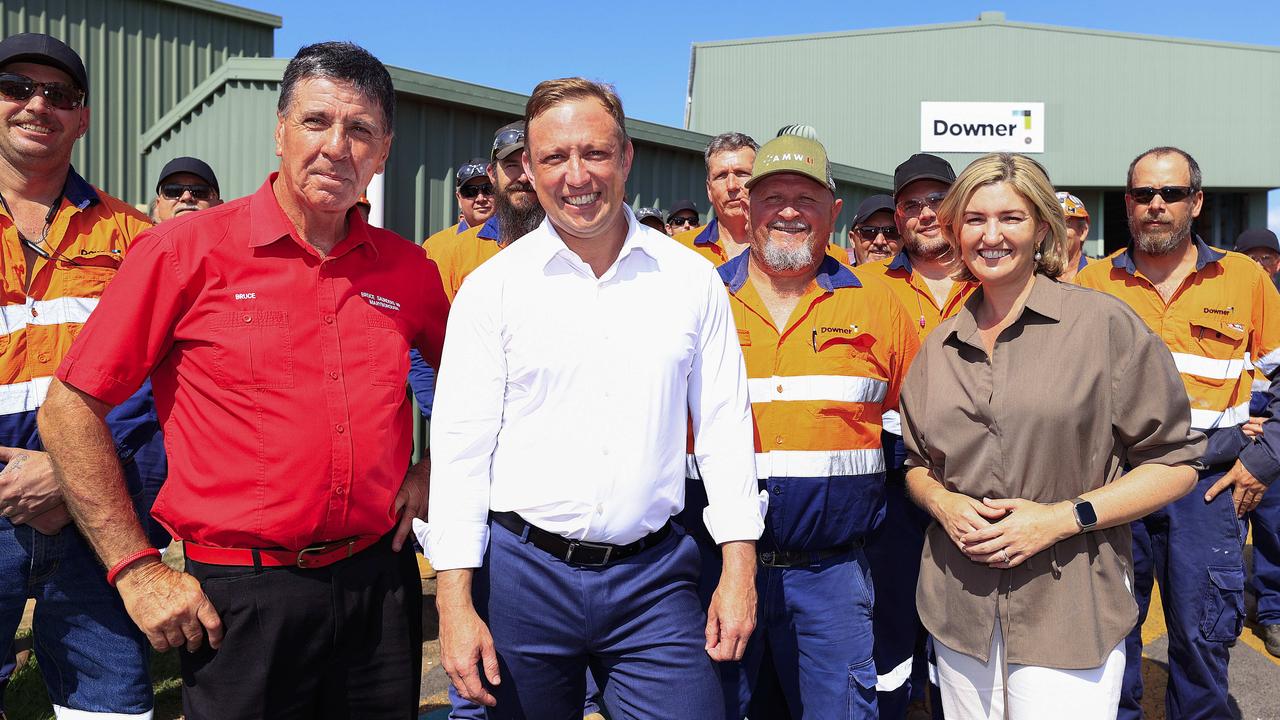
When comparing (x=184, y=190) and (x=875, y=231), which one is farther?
(x=875, y=231)

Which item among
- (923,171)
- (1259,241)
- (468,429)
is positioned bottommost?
(468,429)

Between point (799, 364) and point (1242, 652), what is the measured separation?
395 cm

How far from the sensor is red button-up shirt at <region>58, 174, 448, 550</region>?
2100mm

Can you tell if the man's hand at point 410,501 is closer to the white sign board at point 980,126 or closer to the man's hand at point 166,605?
the man's hand at point 166,605

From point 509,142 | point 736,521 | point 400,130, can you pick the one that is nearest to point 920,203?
point 509,142

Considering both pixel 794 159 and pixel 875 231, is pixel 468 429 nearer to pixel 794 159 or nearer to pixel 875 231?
pixel 794 159

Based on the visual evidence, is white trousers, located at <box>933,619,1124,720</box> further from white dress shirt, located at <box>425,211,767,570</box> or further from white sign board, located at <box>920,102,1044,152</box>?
white sign board, located at <box>920,102,1044,152</box>

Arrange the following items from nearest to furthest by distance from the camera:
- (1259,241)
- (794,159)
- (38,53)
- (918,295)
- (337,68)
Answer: (337,68) → (38,53) → (794,159) → (918,295) → (1259,241)

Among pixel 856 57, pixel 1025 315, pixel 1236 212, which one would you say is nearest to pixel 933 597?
pixel 1025 315

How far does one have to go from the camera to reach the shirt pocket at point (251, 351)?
213cm

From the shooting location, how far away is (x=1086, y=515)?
235 cm

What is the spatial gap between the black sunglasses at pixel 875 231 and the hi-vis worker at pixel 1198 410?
2.05 metres

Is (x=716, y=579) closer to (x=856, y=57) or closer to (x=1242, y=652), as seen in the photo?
(x=1242, y=652)

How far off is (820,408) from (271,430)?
1.58 metres
